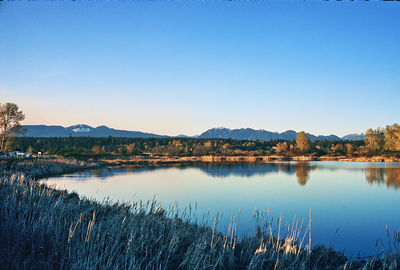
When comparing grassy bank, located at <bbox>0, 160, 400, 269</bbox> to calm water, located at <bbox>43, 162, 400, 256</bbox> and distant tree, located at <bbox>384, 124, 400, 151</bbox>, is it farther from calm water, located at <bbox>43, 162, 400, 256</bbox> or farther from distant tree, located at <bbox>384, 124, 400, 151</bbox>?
distant tree, located at <bbox>384, 124, 400, 151</bbox>

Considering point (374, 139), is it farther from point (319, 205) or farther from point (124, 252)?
point (124, 252)

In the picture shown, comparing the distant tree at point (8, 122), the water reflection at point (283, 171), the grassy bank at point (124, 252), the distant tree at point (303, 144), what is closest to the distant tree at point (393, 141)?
the distant tree at point (303, 144)

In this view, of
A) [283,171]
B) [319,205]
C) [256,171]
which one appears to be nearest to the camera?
[319,205]

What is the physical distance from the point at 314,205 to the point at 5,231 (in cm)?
1350

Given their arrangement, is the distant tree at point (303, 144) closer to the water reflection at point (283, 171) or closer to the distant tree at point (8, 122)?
the water reflection at point (283, 171)

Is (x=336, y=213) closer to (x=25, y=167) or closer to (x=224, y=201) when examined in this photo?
(x=224, y=201)

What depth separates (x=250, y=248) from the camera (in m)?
6.31

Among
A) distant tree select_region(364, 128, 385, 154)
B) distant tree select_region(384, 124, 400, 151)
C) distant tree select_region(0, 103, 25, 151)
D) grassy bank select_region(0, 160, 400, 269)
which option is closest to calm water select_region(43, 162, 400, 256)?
grassy bank select_region(0, 160, 400, 269)

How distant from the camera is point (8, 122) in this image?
133ft

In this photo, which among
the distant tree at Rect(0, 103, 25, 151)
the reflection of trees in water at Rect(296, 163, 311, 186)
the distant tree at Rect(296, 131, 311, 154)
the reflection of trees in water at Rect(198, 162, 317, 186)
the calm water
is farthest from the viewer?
the distant tree at Rect(296, 131, 311, 154)

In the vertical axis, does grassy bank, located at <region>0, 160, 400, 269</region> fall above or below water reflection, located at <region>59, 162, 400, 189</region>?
above

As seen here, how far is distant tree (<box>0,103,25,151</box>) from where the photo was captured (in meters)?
39.8

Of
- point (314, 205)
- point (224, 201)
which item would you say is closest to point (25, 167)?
point (224, 201)

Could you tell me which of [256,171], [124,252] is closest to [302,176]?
[256,171]
